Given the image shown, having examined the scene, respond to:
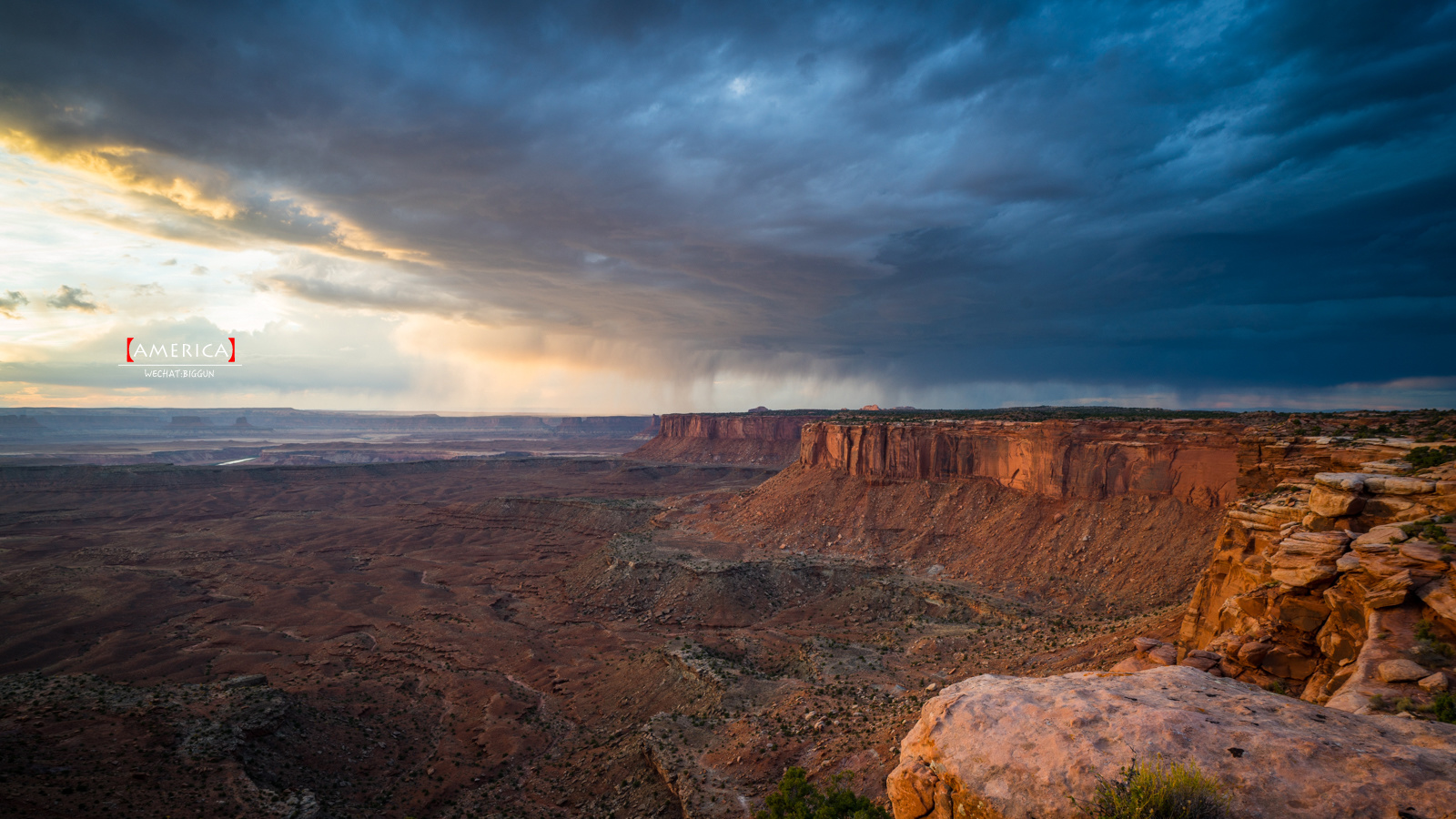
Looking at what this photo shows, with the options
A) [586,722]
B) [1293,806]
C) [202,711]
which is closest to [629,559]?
[586,722]

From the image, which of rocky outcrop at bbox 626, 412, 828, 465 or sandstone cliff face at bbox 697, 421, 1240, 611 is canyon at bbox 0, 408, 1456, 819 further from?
rocky outcrop at bbox 626, 412, 828, 465

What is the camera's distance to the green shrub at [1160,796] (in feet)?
20.4

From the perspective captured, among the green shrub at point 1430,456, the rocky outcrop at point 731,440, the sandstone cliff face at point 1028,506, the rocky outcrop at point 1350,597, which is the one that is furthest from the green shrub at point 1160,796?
the rocky outcrop at point 731,440

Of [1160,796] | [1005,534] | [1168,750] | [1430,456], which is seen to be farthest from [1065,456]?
[1160,796]

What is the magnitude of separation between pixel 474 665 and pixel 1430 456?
130 ft

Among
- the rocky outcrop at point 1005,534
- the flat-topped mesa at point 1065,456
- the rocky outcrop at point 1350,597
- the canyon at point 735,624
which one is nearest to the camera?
the rocky outcrop at point 1350,597

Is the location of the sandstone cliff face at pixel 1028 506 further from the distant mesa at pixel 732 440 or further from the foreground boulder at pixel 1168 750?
the distant mesa at pixel 732 440

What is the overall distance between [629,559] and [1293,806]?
41688 millimetres

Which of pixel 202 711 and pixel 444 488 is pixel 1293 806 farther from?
pixel 444 488

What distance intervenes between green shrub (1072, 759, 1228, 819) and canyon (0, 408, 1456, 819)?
855mm

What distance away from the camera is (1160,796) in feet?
20.2

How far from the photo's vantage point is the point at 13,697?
19.8m

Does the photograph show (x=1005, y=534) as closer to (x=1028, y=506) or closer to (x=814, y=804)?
(x=1028, y=506)

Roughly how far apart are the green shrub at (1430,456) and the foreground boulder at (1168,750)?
41.1 feet
